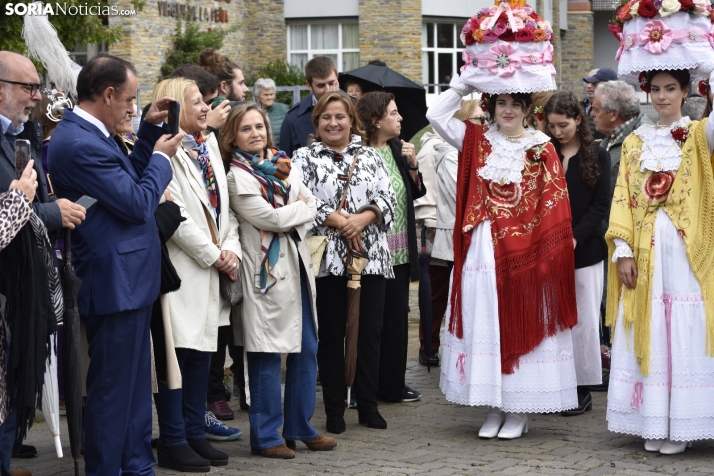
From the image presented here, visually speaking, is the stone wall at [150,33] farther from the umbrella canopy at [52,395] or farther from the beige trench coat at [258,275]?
the umbrella canopy at [52,395]

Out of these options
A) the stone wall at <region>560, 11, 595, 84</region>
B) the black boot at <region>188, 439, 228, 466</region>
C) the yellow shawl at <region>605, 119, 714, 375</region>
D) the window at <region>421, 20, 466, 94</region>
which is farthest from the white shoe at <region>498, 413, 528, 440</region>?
the stone wall at <region>560, 11, 595, 84</region>

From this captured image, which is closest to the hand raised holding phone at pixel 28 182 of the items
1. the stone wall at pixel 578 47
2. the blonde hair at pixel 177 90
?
the blonde hair at pixel 177 90

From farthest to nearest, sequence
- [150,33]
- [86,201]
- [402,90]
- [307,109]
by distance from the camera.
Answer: [150,33]
[402,90]
[307,109]
[86,201]

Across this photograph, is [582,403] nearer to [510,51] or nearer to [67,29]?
[510,51]

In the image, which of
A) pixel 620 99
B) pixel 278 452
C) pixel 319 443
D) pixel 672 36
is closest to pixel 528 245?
pixel 672 36

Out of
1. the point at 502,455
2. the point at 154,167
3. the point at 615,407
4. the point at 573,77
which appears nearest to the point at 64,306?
the point at 154,167

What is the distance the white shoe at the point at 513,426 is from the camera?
6656 mm

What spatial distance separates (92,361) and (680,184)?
3.43 m

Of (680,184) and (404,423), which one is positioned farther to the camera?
(404,423)

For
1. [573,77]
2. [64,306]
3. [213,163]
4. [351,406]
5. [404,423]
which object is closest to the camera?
[64,306]

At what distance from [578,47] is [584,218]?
3843cm

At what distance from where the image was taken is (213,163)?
609 cm

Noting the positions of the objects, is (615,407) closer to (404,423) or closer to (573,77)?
(404,423)

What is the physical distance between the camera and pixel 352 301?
6703 mm
